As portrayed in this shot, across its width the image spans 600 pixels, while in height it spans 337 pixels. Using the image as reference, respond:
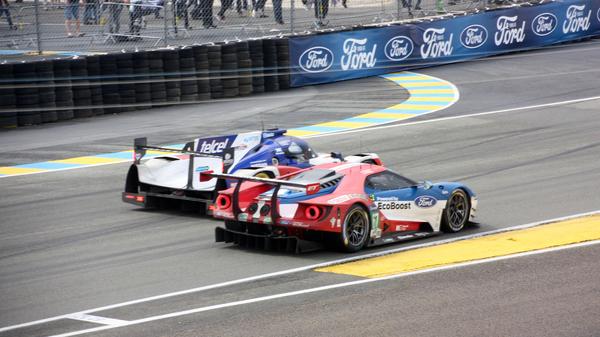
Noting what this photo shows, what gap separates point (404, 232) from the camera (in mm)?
13633

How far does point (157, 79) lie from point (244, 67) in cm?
293

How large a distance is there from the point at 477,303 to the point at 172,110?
54.8 feet

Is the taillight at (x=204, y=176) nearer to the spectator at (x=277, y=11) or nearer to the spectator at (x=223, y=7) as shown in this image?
the spectator at (x=223, y=7)

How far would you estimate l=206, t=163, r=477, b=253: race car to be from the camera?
1270cm

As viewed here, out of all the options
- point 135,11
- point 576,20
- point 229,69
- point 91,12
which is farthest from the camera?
point 576,20

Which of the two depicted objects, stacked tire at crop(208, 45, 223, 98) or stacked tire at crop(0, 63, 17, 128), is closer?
stacked tire at crop(0, 63, 17, 128)

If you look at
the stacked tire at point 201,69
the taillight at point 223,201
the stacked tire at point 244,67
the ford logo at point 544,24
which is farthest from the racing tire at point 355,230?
the ford logo at point 544,24

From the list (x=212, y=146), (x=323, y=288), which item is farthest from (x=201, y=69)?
(x=323, y=288)

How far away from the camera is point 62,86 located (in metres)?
23.8

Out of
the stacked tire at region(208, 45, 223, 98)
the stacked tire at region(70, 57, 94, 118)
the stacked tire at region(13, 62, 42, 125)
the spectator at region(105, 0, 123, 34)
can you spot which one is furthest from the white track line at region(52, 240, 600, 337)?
the spectator at region(105, 0, 123, 34)

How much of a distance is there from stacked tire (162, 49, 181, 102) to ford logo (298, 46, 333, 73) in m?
4.49

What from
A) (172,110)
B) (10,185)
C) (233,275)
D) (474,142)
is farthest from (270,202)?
(172,110)

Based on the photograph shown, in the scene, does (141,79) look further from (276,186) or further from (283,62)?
(276,186)

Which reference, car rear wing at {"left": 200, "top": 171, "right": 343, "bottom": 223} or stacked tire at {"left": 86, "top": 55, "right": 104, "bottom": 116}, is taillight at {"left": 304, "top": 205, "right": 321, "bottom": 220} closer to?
car rear wing at {"left": 200, "top": 171, "right": 343, "bottom": 223}
